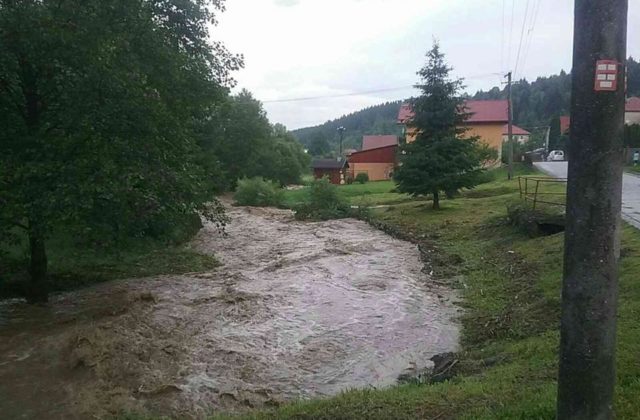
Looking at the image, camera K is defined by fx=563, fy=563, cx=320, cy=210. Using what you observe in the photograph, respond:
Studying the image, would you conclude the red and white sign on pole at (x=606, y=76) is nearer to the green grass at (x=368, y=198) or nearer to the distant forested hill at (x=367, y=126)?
the green grass at (x=368, y=198)

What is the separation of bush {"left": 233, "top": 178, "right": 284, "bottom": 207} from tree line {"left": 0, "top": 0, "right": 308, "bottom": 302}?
29582 mm

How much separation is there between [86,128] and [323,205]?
23.3 meters

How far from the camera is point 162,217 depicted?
12.8m

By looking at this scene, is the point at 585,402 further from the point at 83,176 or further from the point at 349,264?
the point at 349,264

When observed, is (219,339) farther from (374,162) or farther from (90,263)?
(374,162)

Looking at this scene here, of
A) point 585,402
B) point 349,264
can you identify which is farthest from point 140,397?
point 349,264

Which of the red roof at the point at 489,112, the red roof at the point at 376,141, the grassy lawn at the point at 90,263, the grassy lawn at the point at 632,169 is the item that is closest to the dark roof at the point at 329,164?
the red roof at the point at 376,141

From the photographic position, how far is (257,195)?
144 ft

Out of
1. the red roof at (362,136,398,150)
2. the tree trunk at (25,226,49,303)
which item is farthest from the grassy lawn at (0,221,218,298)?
the red roof at (362,136,398,150)

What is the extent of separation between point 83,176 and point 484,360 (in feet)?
25.3

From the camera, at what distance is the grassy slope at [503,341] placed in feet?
16.3

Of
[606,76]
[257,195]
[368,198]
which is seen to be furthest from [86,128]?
[257,195]

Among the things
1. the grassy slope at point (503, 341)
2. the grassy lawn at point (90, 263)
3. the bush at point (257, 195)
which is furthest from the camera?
the bush at point (257, 195)

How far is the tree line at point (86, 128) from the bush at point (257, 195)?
29582 mm
